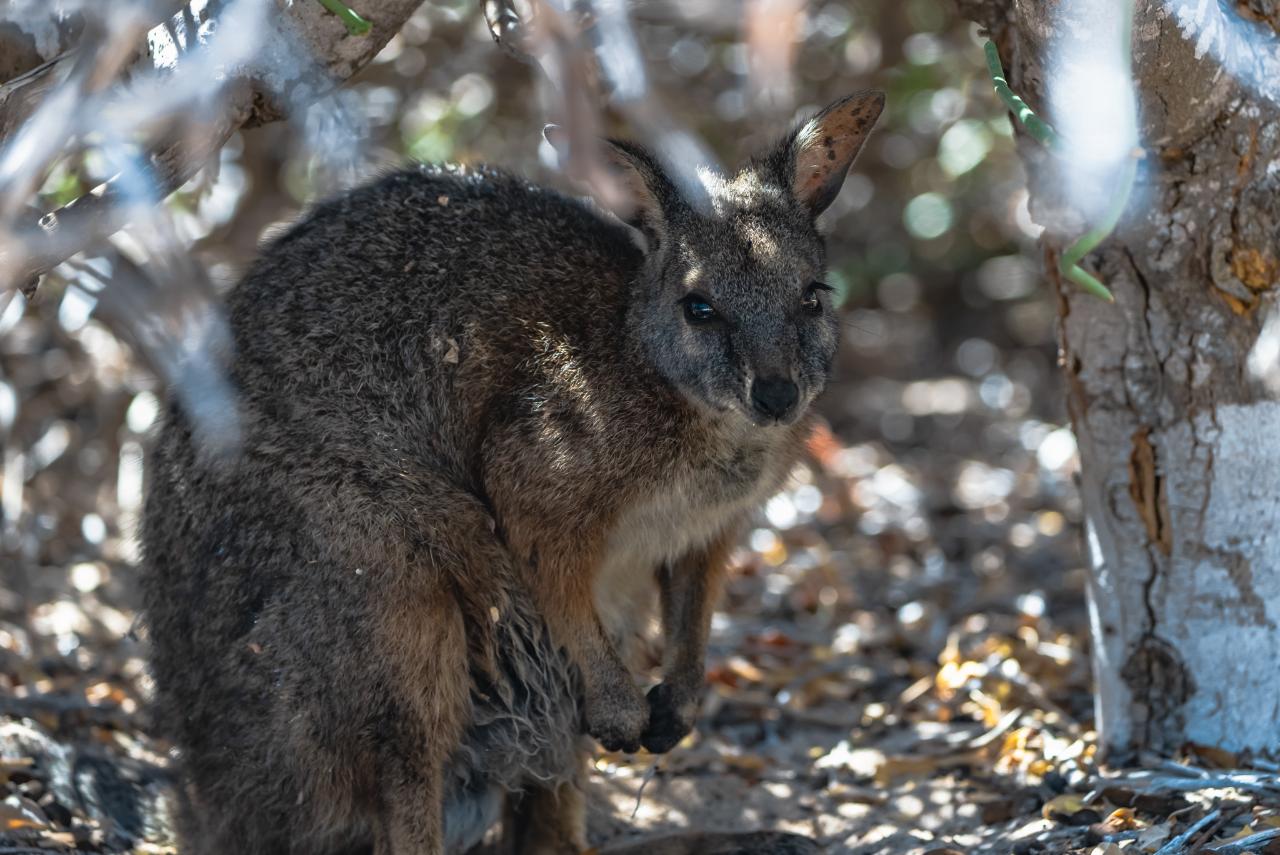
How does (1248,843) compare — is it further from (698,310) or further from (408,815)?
(408,815)

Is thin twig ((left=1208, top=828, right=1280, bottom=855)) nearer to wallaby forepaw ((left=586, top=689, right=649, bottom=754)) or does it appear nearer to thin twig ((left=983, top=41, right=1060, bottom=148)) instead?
wallaby forepaw ((left=586, top=689, right=649, bottom=754))

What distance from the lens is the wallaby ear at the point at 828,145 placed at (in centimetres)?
355

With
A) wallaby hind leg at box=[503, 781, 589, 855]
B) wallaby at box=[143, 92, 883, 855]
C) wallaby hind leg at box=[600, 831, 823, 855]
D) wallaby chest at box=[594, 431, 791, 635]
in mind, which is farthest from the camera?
wallaby hind leg at box=[503, 781, 589, 855]

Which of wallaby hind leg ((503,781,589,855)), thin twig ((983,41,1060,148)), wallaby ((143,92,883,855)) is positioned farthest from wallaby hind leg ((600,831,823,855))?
thin twig ((983,41,1060,148))

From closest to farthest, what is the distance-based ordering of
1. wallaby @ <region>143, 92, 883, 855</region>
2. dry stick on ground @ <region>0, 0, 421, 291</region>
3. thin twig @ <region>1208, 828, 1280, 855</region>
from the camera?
dry stick on ground @ <region>0, 0, 421, 291</region>
thin twig @ <region>1208, 828, 1280, 855</region>
wallaby @ <region>143, 92, 883, 855</region>

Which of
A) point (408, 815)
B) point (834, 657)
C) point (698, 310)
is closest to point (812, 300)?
point (698, 310)

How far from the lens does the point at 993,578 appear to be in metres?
5.82

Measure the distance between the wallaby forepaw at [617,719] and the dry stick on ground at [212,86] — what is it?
1601mm

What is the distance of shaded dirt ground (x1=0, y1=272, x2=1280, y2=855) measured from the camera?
3869 millimetres

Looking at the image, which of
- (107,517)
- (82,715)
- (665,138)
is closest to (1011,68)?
(665,138)

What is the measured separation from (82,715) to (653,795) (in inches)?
68.6

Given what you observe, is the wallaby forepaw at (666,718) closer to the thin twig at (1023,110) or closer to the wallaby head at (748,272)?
the wallaby head at (748,272)

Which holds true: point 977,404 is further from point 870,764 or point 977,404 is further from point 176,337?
point 176,337

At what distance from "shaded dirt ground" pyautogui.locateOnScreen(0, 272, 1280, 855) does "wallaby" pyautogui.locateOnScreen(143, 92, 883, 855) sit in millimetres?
434
